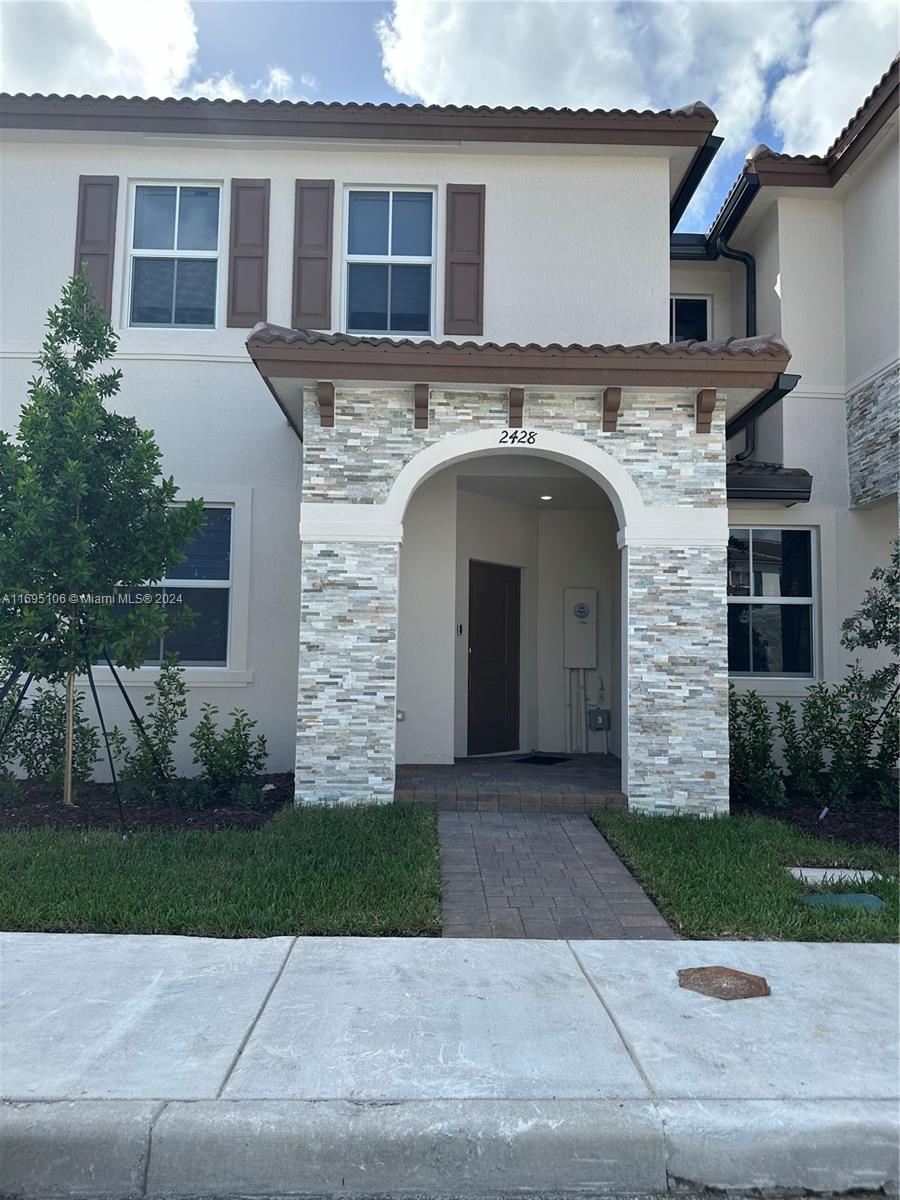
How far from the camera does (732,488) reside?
939 cm

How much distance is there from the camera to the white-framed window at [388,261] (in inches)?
382

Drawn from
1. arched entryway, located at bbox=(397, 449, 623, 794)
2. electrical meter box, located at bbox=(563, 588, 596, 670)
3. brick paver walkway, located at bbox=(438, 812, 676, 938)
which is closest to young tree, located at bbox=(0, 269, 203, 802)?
arched entryway, located at bbox=(397, 449, 623, 794)

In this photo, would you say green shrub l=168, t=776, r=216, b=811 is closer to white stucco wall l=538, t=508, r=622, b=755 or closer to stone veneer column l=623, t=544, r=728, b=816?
stone veneer column l=623, t=544, r=728, b=816

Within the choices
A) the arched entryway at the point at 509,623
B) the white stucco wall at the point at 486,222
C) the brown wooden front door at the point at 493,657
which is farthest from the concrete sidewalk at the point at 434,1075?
the white stucco wall at the point at 486,222

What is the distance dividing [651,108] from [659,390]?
4.10 m

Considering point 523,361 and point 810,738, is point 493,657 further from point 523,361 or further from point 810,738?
point 523,361

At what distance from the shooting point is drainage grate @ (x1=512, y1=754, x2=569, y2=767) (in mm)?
9834

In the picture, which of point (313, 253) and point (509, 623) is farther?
point (509, 623)

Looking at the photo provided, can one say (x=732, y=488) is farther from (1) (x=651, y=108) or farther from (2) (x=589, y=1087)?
(2) (x=589, y=1087)

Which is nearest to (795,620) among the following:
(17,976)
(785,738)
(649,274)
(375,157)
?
(785,738)

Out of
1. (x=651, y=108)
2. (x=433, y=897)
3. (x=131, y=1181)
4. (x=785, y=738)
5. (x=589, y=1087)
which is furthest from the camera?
(x=651, y=108)

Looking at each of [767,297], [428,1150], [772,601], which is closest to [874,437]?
[772,601]

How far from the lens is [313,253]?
9.63 m

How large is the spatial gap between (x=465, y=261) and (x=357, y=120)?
1941 millimetres
